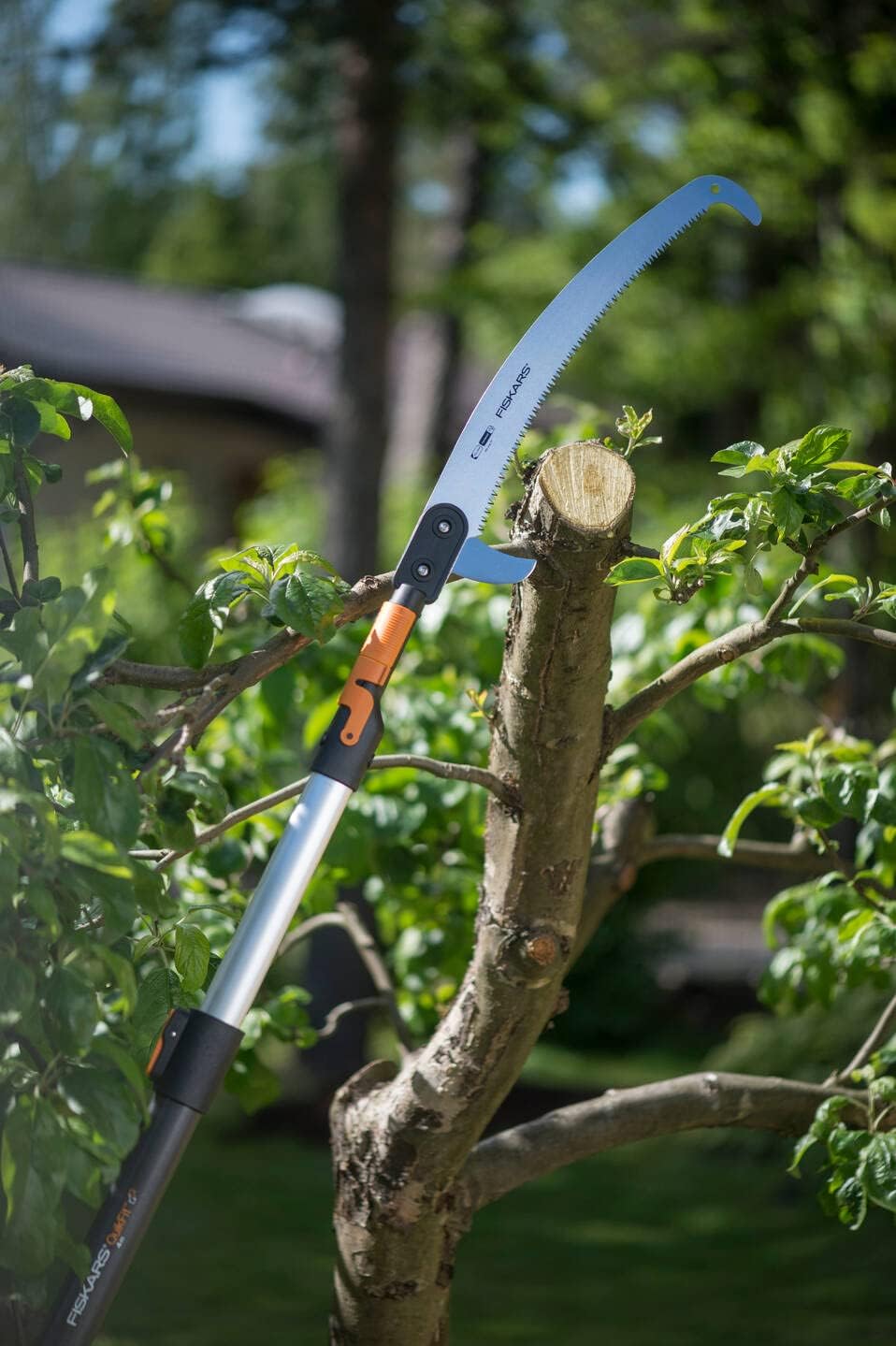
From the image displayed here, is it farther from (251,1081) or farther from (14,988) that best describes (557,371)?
(251,1081)

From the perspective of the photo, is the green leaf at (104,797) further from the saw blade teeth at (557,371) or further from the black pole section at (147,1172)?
the saw blade teeth at (557,371)

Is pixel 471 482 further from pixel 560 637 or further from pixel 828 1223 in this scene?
pixel 828 1223

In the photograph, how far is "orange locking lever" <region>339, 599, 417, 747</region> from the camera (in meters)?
1.67

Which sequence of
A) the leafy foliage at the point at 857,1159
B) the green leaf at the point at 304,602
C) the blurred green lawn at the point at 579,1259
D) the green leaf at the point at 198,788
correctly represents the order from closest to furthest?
the green leaf at the point at 198,788 < the green leaf at the point at 304,602 < the leafy foliage at the point at 857,1159 < the blurred green lawn at the point at 579,1259

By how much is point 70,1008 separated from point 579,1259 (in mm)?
4576

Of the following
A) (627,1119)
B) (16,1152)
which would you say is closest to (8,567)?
(16,1152)

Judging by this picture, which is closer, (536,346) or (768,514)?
(768,514)

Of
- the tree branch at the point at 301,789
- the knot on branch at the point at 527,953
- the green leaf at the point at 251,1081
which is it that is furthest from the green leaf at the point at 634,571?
the green leaf at the point at 251,1081

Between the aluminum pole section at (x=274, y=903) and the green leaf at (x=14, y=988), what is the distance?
0.27 m

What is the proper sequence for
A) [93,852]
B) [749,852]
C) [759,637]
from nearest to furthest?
[93,852], [759,637], [749,852]

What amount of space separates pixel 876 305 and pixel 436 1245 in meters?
6.61

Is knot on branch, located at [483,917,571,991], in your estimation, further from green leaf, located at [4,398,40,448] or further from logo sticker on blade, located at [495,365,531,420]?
green leaf, located at [4,398,40,448]

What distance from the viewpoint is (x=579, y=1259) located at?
5.39 metres

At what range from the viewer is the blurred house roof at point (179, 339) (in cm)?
→ 1498
